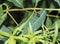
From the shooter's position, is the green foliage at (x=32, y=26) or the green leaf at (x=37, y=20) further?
the green leaf at (x=37, y=20)

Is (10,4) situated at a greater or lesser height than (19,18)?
greater

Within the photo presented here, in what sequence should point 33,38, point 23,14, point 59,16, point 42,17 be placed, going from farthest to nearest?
point 23,14 → point 59,16 → point 42,17 → point 33,38

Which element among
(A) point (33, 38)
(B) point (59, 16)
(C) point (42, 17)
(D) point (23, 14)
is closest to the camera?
(A) point (33, 38)

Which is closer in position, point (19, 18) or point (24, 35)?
point (24, 35)

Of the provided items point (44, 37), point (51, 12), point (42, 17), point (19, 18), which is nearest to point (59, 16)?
point (51, 12)

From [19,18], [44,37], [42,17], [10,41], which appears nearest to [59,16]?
[42,17]

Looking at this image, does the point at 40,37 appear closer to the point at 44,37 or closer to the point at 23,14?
the point at 44,37

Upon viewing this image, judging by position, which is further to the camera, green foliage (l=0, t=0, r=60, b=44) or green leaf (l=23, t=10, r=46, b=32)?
green leaf (l=23, t=10, r=46, b=32)
